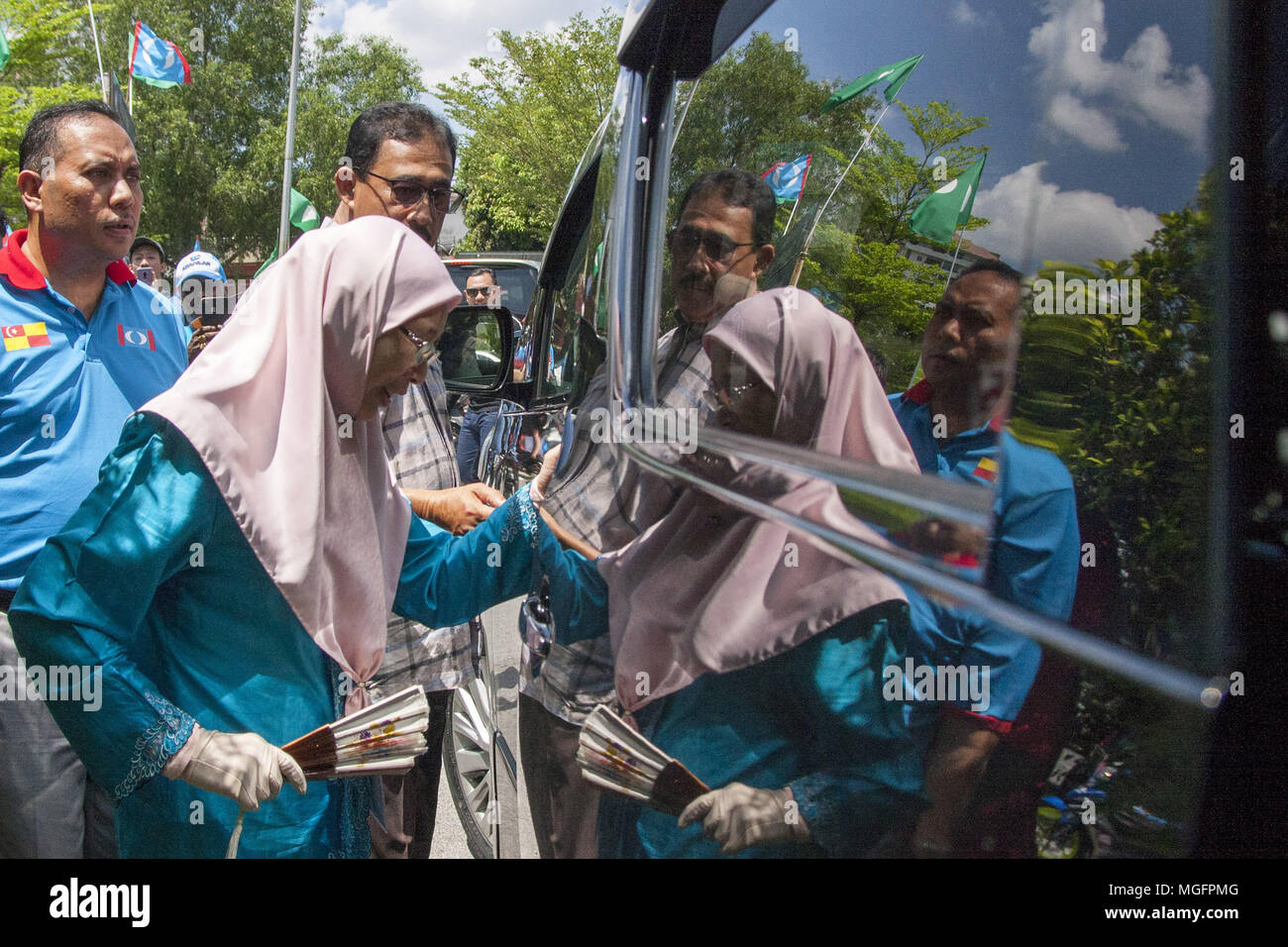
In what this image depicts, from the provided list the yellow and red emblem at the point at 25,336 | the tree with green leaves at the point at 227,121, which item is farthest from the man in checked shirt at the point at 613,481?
the tree with green leaves at the point at 227,121

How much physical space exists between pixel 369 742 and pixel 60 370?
1.26 meters

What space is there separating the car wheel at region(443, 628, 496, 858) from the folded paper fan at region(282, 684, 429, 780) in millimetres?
434

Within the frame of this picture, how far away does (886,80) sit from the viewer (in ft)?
3.02

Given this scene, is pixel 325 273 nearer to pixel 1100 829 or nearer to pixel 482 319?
pixel 482 319

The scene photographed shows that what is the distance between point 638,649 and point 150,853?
101 cm

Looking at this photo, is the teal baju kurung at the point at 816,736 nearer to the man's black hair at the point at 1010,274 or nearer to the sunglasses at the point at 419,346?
the man's black hair at the point at 1010,274

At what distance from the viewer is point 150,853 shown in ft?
5.37

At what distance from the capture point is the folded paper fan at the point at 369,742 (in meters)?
1.57

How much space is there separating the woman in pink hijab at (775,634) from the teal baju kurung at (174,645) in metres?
0.52

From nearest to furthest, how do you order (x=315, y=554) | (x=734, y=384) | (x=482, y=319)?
1. (x=734, y=384)
2. (x=315, y=554)
3. (x=482, y=319)

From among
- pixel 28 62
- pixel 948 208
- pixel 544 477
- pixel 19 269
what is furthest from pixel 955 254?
pixel 28 62

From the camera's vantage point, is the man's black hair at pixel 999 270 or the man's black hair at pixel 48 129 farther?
the man's black hair at pixel 48 129

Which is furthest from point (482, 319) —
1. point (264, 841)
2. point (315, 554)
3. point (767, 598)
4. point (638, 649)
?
point (767, 598)

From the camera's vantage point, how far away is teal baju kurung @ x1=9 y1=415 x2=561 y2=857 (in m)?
1.45
